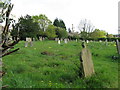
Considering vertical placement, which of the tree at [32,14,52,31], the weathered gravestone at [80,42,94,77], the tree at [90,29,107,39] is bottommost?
the weathered gravestone at [80,42,94,77]

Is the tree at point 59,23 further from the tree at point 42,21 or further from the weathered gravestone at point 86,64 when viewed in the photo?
the weathered gravestone at point 86,64

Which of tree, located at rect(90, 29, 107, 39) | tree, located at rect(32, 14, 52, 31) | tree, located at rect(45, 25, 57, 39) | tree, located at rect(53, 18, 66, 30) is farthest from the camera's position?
tree, located at rect(53, 18, 66, 30)

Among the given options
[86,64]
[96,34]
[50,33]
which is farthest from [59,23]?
[86,64]

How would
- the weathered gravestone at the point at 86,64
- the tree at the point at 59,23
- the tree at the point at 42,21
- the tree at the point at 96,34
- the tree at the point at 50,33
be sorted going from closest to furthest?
the weathered gravestone at the point at 86,64
the tree at the point at 96,34
the tree at the point at 50,33
the tree at the point at 42,21
the tree at the point at 59,23

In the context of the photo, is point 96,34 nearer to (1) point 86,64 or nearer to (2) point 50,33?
(2) point 50,33

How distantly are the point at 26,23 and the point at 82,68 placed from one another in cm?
4427

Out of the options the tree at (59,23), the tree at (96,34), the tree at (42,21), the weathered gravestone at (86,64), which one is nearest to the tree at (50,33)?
the tree at (42,21)

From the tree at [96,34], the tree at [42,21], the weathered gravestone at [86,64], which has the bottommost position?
the weathered gravestone at [86,64]

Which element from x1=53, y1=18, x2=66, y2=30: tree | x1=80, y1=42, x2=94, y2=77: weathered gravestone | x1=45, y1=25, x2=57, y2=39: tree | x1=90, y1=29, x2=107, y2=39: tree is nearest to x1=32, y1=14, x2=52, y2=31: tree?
x1=45, y1=25, x2=57, y2=39: tree

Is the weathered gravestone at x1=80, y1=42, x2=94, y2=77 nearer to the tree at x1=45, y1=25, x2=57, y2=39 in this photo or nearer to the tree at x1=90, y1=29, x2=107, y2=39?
the tree at x1=90, y1=29, x2=107, y2=39


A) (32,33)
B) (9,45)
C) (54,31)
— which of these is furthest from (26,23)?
(9,45)

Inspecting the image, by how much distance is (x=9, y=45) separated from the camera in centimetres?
111

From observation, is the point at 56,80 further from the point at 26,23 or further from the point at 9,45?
the point at 26,23

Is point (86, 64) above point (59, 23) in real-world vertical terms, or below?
below
